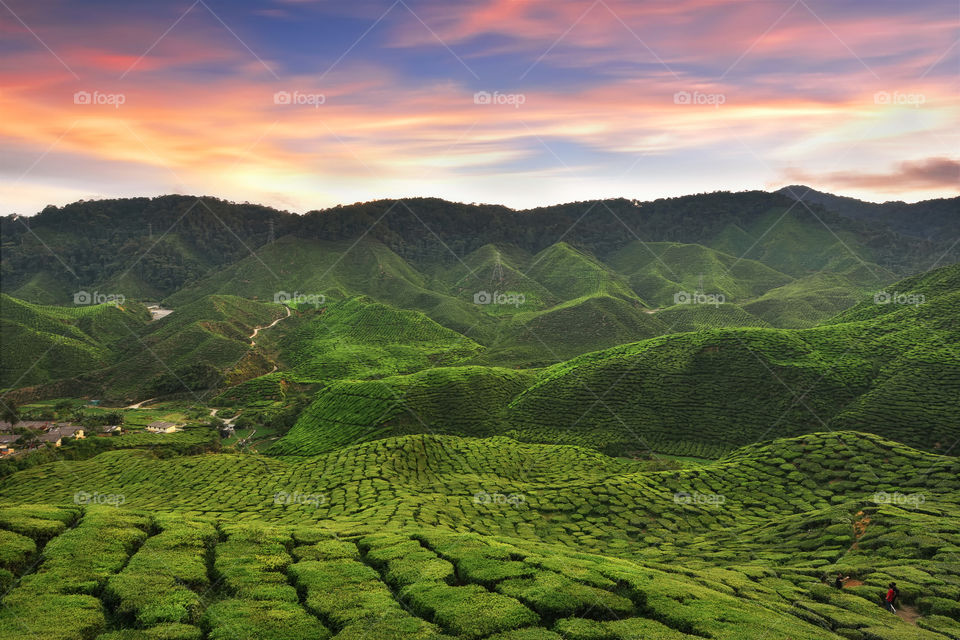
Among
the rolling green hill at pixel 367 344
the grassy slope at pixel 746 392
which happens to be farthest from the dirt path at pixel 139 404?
the grassy slope at pixel 746 392

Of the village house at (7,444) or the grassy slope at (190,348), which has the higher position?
the grassy slope at (190,348)

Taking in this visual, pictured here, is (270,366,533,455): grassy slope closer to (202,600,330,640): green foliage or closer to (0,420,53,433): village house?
(0,420,53,433): village house

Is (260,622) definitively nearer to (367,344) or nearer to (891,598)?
(891,598)

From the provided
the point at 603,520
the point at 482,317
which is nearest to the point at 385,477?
the point at 603,520

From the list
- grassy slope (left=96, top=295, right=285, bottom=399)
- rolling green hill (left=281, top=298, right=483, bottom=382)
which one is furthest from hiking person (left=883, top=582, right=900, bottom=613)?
grassy slope (left=96, top=295, right=285, bottom=399)

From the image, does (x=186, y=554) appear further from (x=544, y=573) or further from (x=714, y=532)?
(x=714, y=532)

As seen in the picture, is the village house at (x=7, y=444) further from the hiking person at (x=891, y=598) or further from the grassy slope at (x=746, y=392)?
the hiking person at (x=891, y=598)
